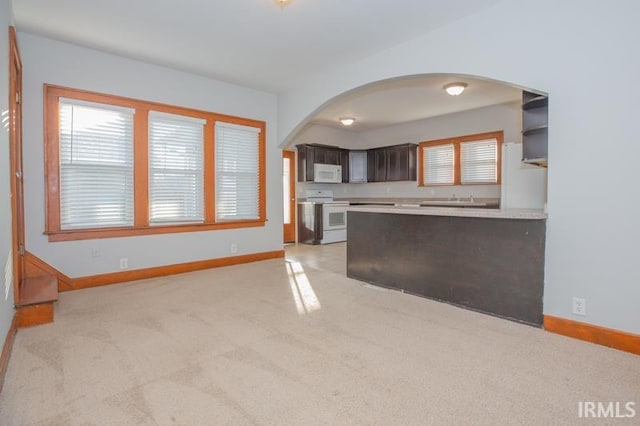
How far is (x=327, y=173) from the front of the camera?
305 inches

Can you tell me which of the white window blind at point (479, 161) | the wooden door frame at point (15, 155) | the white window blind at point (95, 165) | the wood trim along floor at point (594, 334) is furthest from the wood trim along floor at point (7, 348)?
the white window blind at point (479, 161)

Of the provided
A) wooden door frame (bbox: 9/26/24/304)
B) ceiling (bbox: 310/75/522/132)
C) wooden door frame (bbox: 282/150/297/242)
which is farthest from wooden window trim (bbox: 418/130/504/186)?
wooden door frame (bbox: 9/26/24/304)

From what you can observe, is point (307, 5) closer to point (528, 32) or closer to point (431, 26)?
point (431, 26)

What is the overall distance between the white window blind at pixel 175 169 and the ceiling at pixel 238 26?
79cm

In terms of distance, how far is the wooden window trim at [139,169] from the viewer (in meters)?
3.65

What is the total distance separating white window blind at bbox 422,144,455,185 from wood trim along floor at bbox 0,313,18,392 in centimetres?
696

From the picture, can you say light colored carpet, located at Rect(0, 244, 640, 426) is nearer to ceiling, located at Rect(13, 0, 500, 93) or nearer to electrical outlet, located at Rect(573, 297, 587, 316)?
electrical outlet, located at Rect(573, 297, 587, 316)

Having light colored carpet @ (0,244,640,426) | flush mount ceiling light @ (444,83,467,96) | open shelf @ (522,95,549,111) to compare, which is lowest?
light colored carpet @ (0,244,640,426)

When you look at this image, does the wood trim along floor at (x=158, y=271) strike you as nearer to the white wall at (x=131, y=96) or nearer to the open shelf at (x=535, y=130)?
the white wall at (x=131, y=96)

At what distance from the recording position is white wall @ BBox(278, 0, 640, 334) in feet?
7.43

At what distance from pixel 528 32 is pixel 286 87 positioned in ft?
11.3

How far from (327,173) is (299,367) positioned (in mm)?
5986

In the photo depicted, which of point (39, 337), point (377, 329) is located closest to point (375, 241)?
point (377, 329)

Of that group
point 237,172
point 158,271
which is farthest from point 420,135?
point 158,271
